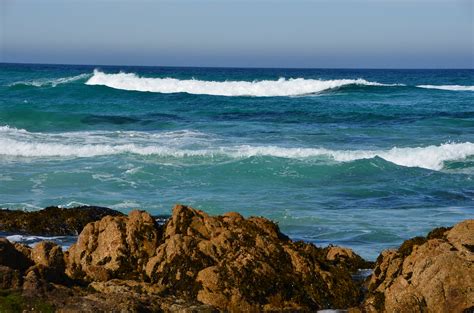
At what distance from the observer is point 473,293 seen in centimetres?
676

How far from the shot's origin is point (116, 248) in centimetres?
827

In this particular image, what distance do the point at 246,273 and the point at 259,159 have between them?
12.4m

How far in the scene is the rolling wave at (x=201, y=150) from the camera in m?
21.1

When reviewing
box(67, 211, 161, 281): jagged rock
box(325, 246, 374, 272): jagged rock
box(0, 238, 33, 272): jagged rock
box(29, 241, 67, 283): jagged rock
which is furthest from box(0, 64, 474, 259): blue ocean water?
box(0, 238, 33, 272): jagged rock

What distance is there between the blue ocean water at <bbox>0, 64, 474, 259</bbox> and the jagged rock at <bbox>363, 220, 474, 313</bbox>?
290cm

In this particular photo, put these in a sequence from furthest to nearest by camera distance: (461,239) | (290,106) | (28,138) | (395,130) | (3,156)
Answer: (290,106), (395,130), (28,138), (3,156), (461,239)

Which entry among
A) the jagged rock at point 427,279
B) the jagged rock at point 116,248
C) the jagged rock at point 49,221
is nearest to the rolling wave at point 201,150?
the jagged rock at point 49,221

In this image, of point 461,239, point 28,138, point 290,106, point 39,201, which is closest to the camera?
point 461,239

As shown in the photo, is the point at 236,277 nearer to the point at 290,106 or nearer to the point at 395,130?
the point at 395,130

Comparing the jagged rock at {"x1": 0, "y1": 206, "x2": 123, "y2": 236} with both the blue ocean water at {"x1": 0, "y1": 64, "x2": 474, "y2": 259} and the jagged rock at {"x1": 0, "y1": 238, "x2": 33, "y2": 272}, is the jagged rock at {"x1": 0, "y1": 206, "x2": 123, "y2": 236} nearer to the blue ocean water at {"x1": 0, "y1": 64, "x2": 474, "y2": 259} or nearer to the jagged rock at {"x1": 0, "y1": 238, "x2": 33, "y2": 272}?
the blue ocean water at {"x1": 0, "y1": 64, "x2": 474, "y2": 259}

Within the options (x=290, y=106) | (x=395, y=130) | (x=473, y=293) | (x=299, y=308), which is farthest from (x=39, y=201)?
(x=290, y=106)

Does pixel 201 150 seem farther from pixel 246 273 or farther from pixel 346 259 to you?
pixel 246 273

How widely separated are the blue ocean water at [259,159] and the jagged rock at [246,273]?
285 centimetres

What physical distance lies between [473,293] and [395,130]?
22.5m
